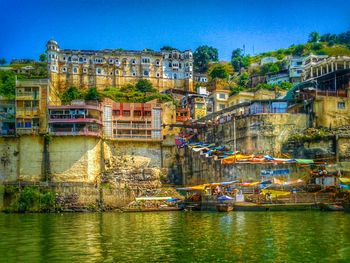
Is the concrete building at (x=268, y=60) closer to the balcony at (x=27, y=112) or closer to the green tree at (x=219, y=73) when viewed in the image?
the green tree at (x=219, y=73)

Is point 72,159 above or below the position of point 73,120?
below

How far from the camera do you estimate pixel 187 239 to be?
25219 mm

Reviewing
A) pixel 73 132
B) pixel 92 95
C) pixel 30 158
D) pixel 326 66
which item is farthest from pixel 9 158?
pixel 326 66

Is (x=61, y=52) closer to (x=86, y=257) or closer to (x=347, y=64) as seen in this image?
(x=347, y=64)

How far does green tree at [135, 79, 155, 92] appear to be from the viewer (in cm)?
8862

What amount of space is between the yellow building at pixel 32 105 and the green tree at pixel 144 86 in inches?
1379

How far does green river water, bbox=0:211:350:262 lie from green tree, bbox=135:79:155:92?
53.7 m

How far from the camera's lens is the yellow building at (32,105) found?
53.5 m

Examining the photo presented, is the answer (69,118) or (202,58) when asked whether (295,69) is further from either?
(69,118)

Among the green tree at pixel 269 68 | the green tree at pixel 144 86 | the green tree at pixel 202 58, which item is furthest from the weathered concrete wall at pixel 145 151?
the green tree at pixel 202 58

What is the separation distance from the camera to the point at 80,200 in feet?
162

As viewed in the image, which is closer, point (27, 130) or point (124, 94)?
point (27, 130)

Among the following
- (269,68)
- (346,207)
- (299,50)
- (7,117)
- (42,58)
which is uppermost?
(299,50)

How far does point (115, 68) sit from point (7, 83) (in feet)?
63.5
